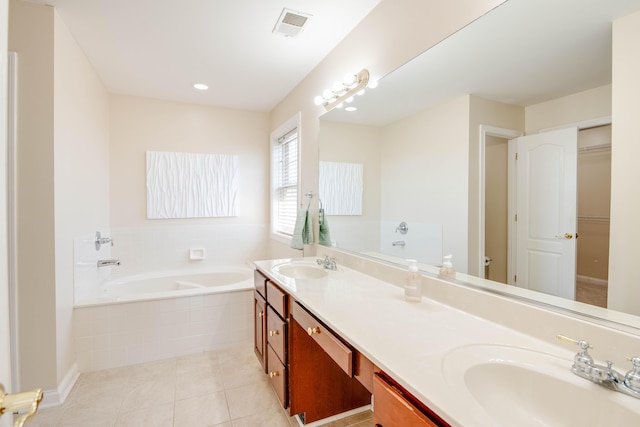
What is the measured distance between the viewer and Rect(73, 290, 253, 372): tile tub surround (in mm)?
2303

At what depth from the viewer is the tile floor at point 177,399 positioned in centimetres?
176

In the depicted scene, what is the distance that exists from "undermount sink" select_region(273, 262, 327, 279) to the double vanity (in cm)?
39

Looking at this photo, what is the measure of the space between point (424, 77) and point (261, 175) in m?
2.63

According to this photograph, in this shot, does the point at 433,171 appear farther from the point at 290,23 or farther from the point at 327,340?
the point at 290,23

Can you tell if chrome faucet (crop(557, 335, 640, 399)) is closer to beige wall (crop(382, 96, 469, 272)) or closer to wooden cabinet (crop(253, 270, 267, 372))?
beige wall (crop(382, 96, 469, 272))

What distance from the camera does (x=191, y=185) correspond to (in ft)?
11.4

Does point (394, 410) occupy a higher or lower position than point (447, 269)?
lower

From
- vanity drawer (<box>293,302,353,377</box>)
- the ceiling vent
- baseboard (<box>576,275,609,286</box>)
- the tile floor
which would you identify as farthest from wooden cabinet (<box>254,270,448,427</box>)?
the ceiling vent

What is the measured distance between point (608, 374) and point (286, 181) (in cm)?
300

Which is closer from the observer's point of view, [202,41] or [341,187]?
[202,41]

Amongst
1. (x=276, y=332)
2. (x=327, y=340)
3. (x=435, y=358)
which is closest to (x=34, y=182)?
(x=276, y=332)

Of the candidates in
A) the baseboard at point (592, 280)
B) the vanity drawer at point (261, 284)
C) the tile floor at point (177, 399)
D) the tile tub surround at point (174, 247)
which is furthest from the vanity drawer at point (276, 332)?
the tile tub surround at point (174, 247)

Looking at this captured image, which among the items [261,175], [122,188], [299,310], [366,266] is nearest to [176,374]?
[299,310]

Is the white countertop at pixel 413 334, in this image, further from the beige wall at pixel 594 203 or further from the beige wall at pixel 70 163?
the beige wall at pixel 70 163
